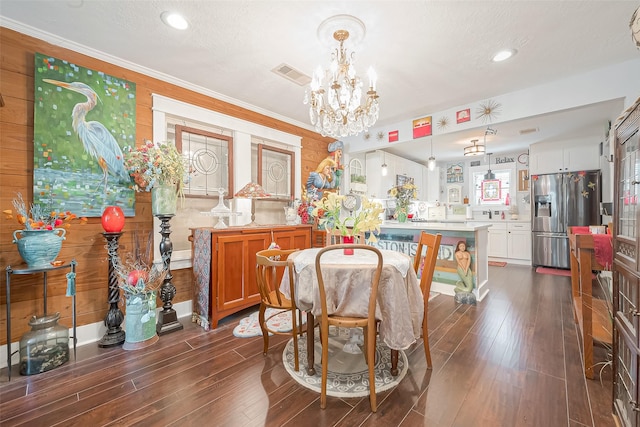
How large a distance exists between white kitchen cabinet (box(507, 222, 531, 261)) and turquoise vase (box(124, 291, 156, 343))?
6.58 m

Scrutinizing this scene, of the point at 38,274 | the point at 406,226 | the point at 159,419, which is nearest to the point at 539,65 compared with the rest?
the point at 406,226

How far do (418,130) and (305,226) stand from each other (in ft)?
7.61

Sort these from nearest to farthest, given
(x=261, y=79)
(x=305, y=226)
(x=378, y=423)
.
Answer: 1. (x=378, y=423)
2. (x=261, y=79)
3. (x=305, y=226)

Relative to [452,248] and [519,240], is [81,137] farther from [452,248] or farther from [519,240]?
[519,240]

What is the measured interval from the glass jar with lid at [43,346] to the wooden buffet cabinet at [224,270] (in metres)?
1.04

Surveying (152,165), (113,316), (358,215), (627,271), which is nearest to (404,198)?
(358,215)

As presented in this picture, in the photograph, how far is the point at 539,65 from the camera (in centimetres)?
268

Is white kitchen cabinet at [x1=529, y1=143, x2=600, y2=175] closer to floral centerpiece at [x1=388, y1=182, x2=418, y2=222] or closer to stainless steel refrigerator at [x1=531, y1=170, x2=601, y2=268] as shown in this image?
stainless steel refrigerator at [x1=531, y1=170, x2=601, y2=268]

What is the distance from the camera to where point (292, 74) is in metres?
2.87

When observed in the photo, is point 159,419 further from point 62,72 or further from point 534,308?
point 534,308

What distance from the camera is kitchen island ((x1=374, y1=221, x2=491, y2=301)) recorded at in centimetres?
347

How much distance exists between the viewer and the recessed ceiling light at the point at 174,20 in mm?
1990

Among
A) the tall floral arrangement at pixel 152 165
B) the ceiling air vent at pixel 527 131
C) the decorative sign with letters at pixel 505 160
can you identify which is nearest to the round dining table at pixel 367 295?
the tall floral arrangement at pixel 152 165

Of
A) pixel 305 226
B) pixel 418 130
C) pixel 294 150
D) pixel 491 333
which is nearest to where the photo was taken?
pixel 491 333
